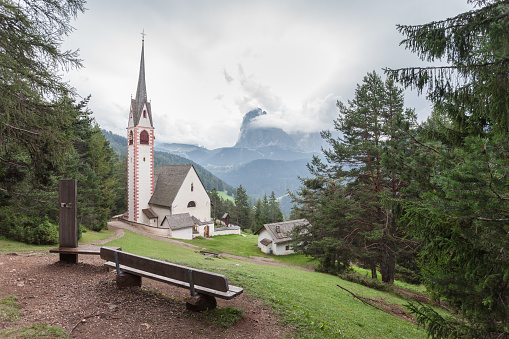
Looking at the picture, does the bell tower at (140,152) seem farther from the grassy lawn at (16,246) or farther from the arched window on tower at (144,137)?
the grassy lawn at (16,246)

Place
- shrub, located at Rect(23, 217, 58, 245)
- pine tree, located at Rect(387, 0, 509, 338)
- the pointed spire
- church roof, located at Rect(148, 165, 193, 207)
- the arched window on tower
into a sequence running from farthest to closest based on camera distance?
1. the pointed spire
2. the arched window on tower
3. church roof, located at Rect(148, 165, 193, 207)
4. shrub, located at Rect(23, 217, 58, 245)
5. pine tree, located at Rect(387, 0, 509, 338)

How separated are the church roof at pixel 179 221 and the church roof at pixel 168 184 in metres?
1.86

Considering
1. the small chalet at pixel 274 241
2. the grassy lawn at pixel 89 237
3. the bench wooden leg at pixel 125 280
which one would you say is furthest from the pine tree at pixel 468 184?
the small chalet at pixel 274 241

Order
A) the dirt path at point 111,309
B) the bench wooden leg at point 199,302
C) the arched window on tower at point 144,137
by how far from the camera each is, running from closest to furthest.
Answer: the dirt path at point 111,309 → the bench wooden leg at point 199,302 → the arched window on tower at point 144,137

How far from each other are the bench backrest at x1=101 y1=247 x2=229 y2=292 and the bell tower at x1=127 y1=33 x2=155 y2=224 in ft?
95.3

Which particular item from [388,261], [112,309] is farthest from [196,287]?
[388,261]

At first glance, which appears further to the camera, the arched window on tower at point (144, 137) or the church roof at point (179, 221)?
the arched window on tower at point (144, 137)

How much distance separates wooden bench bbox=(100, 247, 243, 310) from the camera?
4195mm

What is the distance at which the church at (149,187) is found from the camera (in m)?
32.0

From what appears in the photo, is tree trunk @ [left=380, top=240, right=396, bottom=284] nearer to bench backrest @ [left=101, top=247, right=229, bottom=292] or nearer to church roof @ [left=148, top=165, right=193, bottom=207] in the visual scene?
bench backrest @ [left=101, top=247, right=229, bottom=292]

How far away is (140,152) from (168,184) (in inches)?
213

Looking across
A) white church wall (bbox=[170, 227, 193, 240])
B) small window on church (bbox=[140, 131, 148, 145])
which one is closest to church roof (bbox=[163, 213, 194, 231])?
white church wall (bbox=[170, 227, 193, 240])

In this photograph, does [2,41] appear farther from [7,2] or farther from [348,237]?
[348,237]

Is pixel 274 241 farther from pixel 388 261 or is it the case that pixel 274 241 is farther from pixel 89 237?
pixel 89 237
